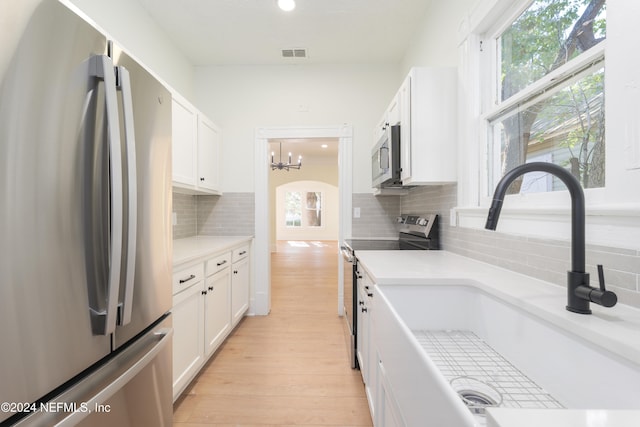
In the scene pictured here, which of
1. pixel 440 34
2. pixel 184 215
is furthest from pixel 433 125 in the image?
pixel 184 215

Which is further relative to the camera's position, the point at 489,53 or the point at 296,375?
the point at 296,375

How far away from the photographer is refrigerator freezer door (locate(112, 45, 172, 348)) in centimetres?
92

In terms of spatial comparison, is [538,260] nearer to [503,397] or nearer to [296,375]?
[503,397]

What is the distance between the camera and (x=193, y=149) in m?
2.55

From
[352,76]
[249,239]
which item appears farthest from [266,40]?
[249,239]

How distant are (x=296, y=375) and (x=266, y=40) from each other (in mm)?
3057

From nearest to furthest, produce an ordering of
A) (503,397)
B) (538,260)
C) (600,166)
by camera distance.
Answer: (503,397), (600,166), (538,260)

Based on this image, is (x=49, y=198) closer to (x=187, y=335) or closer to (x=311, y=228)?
(x=187, y=335)

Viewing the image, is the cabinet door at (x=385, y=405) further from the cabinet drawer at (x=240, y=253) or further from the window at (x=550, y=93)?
the cabinet drawer at (x=240, y=253)

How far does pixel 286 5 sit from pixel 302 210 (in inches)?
360

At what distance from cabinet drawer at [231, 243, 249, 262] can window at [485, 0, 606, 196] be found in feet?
7.23

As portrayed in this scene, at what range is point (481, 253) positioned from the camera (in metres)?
1.54

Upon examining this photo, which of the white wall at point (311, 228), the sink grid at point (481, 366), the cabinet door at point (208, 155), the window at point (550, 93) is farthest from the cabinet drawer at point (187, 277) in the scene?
the white wall at point (311, 228)

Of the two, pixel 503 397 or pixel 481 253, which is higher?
pixel 481 253
